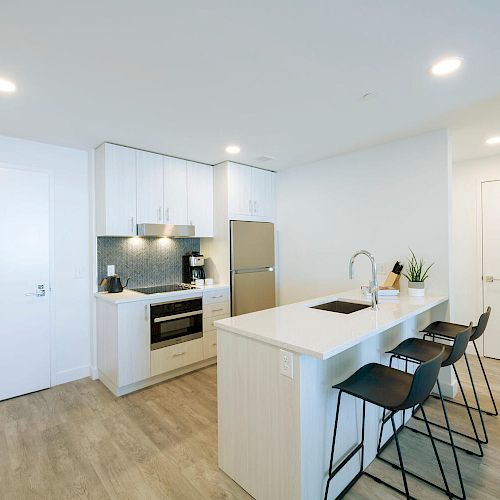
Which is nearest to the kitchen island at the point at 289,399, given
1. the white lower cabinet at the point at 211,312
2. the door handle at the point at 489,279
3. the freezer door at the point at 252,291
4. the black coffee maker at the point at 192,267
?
the white lower cabinet at the point at 211,312

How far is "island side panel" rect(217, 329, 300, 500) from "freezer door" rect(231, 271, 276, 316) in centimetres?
188

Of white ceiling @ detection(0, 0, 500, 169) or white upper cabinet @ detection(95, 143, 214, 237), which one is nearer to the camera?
white ceiling @ detection(0, 0, 500, 169)

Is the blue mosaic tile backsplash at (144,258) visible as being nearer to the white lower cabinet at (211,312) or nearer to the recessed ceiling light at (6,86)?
the white lower cabinet at (211,312)

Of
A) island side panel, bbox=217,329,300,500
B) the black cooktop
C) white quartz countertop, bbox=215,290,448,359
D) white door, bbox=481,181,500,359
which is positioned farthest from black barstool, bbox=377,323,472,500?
the black cooktop

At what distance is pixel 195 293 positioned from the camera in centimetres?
343

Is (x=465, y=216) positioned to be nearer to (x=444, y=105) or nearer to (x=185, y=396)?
(x=444, y=105)

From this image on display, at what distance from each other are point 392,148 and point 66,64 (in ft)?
9.70

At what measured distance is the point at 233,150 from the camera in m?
3.44

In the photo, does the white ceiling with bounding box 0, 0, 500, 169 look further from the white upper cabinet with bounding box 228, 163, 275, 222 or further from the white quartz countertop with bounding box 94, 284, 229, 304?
the white quartz countertop with bounding box 94, 284, 229, 304

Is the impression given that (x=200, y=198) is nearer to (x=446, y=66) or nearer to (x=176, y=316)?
(x=176, y=316)

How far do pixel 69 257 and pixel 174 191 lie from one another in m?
1.34

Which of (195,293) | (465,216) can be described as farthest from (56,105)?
Answer: (465,216)

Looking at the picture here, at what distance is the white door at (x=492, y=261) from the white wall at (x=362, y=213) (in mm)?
1412

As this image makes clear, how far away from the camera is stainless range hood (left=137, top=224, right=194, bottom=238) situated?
3314 millimetres
